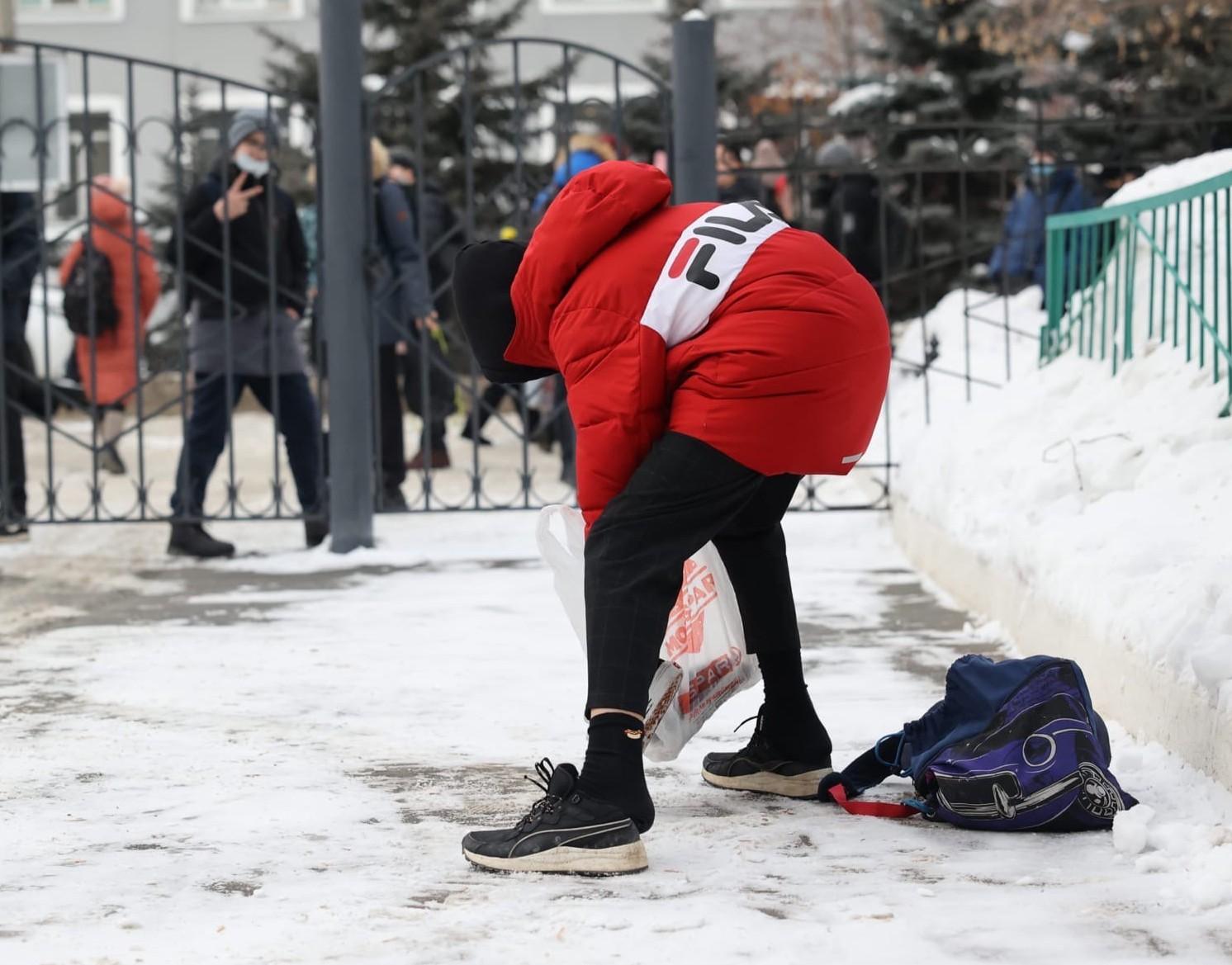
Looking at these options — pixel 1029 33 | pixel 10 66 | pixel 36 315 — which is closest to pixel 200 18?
pixel 36 315

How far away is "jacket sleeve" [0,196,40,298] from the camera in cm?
843

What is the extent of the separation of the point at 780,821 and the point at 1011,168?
5534 mm

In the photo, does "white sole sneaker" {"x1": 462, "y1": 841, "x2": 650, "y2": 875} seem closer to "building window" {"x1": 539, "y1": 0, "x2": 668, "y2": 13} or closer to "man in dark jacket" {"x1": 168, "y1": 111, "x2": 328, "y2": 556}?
"man in dark jacket" {"x1": 168, "y1": 111, "x2": 328, "y2": 556}

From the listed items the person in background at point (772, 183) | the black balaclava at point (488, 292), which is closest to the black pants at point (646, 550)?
the black balaclava at point (488, 292)

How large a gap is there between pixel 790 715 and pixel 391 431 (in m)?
5.73

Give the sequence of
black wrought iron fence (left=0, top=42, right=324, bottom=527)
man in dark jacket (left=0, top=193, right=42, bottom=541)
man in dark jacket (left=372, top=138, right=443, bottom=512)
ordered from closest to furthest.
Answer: black wrought iron fence (left=0, top=42, right=324, bottom=527) → man in dark jacket (left=0, top=193, right=42, bottom=541) → man in dark jacket (left=372, top=138, right=443, bottom=512)

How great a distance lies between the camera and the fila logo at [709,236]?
359cm

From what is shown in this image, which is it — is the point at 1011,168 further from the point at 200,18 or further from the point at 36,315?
the point at 200,18

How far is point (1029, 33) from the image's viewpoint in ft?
48.1

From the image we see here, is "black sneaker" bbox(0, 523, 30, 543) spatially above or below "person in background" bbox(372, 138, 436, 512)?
below

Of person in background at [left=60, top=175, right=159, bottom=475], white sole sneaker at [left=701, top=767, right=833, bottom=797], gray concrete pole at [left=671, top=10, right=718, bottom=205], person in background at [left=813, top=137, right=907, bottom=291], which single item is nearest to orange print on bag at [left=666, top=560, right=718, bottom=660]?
white sole sneaker at [left=701, top=767, right=833, bottom=797]

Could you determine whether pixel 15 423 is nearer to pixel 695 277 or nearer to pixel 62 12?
pixel 695 277

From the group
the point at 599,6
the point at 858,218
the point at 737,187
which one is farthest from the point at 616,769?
the point at 599,6

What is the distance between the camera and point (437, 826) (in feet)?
12.8
